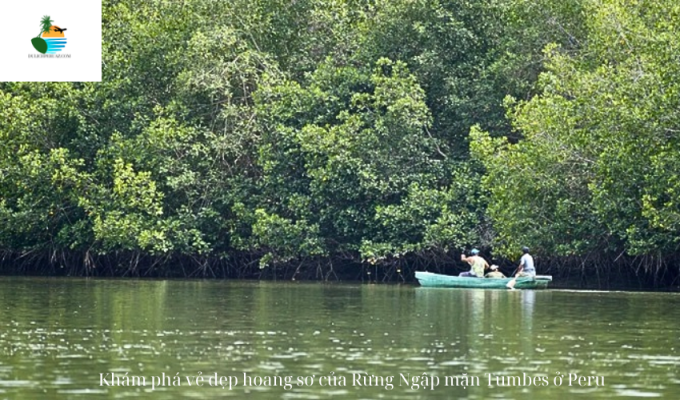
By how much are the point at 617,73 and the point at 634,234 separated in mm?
4737

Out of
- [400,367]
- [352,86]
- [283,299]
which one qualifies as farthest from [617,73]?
[400,367]

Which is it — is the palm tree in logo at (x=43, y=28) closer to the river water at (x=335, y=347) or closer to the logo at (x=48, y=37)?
the logo at (x=48, y=37)

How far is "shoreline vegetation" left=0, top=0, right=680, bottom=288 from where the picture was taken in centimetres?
3753

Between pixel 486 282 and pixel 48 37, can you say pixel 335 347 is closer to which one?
pixel 486 282

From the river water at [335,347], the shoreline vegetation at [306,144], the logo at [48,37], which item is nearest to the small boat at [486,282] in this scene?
the shoreline vegetation at [306,144]

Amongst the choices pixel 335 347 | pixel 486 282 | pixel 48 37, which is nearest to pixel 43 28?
pixel 48 37

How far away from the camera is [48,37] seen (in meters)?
36.1

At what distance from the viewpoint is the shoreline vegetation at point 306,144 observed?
123ft

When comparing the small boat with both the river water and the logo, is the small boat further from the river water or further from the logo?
the logo

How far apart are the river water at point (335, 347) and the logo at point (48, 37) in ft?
29.2

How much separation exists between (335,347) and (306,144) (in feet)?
68.5

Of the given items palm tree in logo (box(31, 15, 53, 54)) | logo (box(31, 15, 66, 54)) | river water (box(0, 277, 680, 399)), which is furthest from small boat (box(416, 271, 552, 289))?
palm tree in logo (box(31, 15, 53, 54))

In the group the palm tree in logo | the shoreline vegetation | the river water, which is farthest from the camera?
the shoreline vegetation

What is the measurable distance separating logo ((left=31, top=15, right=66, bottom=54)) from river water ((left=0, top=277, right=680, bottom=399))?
29.2ft
